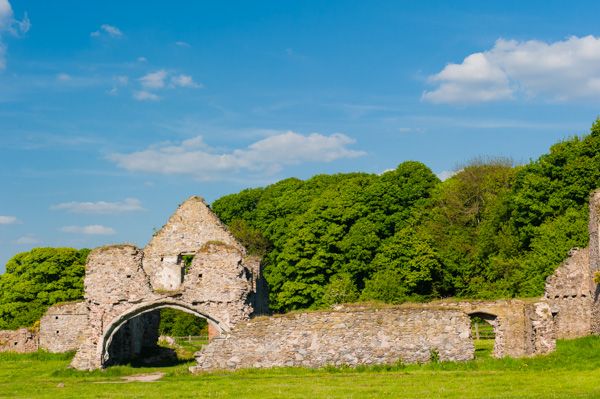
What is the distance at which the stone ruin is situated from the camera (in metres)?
24.0

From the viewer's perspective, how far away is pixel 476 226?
4875 cm

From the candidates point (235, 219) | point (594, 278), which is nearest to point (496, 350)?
point (594, 278)

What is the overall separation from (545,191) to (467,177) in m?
10.7

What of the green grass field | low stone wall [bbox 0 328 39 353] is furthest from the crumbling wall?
the green grass field

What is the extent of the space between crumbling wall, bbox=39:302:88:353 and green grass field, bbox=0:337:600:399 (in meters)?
11.2

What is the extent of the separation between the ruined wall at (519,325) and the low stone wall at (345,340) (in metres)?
1.09

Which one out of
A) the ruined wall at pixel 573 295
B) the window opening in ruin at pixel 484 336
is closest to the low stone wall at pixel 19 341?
the window opening in ruin at pixel 484 336

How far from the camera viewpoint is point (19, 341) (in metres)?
39.3

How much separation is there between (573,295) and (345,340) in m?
10.4

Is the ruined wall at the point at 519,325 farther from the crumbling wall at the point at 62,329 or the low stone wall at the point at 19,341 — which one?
the low stone wall at the point at 19,341

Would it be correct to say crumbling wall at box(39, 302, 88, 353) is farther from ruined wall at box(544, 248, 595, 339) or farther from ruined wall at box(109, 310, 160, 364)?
ruined wall at box(544, 248, 595, 339)

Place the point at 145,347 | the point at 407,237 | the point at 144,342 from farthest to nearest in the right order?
1. the point at 407,237
2. the point at 144,342
3. the point at 145,347

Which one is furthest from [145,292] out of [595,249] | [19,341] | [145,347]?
[595,249]

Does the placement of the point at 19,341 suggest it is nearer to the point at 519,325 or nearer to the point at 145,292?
the point at 145,292
